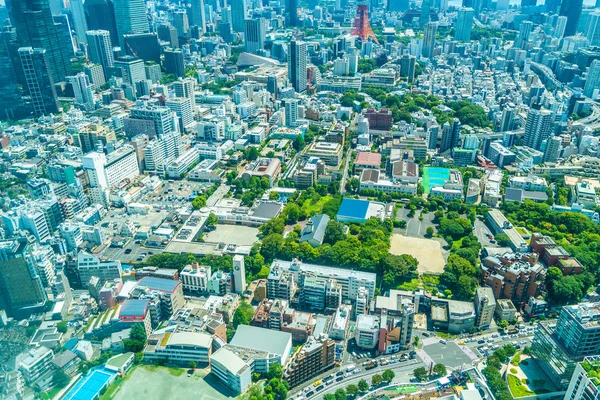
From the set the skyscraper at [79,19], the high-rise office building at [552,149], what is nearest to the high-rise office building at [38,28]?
the skyscraper at [79,19]

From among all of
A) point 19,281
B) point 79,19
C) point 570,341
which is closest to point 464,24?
point 79,19

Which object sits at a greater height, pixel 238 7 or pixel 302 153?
pixel 238 7

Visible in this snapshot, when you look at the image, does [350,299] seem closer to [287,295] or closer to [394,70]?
[287,295]

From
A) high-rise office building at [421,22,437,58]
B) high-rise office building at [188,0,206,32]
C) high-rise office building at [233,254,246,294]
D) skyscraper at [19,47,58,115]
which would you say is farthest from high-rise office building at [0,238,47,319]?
high-rise office building at [188,0,206,32]

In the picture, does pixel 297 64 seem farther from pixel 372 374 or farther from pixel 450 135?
pixel 372 374

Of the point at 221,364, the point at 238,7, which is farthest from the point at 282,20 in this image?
the point at 221,364

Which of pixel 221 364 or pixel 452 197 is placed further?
pixel 452 197
